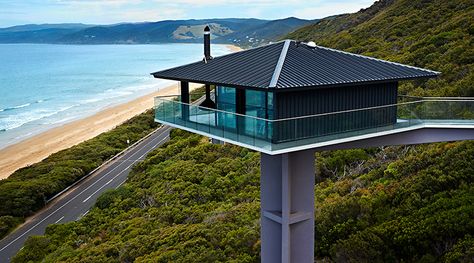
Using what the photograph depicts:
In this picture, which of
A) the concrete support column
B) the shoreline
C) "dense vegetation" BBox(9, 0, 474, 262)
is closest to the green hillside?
"dense vegetation" BBox(9, 0, 474, 262)

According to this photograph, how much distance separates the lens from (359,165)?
78.2 feet

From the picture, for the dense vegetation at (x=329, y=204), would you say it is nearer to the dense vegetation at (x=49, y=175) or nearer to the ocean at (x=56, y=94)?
the dense vegetation at (x=49, y=175)

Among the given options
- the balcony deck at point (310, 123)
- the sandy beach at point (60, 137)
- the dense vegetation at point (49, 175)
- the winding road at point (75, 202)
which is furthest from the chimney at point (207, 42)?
the sandy beach at point (60, 137)

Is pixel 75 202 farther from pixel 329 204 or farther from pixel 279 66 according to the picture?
pixel 279 66

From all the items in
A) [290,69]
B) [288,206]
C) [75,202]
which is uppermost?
[290,69]

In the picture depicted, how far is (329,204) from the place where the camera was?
18.8 m

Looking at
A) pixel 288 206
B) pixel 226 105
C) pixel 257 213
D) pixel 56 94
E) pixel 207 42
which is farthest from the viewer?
pixel 56 94

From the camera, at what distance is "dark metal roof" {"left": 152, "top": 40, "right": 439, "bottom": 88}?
12.7 metres

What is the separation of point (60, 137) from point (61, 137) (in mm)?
116

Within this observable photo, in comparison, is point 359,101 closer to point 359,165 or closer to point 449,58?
point 359,165

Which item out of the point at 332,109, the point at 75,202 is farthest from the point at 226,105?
the point at 75,202

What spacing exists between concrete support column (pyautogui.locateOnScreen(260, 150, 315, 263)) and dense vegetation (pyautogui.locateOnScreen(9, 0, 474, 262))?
2.39m

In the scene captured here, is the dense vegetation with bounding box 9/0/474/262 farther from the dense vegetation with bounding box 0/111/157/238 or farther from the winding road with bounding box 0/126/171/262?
the dense vegetation with bounding box 0/111/157/238

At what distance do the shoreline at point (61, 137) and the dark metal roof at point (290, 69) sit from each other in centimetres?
3621
